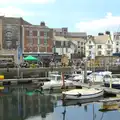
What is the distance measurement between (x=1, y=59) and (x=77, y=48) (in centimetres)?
3769

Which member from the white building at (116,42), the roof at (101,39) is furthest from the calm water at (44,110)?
the white building at (116,42)

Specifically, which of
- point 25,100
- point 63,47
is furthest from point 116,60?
point 25,100

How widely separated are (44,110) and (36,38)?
170ft

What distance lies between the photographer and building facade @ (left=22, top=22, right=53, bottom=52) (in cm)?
8256

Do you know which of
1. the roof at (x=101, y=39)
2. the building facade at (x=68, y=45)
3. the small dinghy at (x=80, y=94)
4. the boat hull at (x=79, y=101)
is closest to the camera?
the boat hull at (x=79, y=101)

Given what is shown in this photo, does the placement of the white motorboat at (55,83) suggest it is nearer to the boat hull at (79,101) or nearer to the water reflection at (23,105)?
the water reflection at (23,105)

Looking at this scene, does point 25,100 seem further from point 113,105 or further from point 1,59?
point 1,59

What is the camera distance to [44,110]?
112 feet

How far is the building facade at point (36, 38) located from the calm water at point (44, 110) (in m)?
39.8

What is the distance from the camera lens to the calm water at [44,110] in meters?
30.8

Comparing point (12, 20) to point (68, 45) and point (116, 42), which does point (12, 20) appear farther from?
point (116, 42)

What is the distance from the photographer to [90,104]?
36375 millimetres

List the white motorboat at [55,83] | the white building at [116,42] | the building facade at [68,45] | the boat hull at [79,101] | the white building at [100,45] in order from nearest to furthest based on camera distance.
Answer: the boat hull at [79,101] → the white motorboat at [55,83] → the building facade at [68,45] → the white building at [100,45] → the white building at [116,42]

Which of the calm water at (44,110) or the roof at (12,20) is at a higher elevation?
the roof at (12,20)
